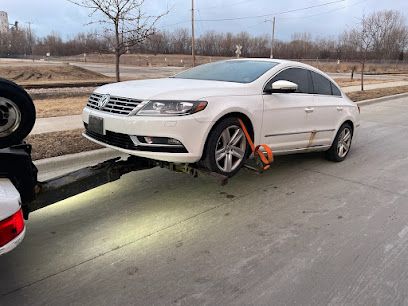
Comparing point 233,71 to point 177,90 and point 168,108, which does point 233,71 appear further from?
point 168,108

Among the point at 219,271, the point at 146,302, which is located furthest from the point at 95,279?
the point at 219,271

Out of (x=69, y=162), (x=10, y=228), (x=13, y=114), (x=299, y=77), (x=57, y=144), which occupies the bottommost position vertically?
(x=69, y=162)

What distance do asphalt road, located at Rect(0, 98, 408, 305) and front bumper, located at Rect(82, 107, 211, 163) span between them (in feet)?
2.21

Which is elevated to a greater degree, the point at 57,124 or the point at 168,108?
the point at 168,108

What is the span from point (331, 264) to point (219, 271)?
94 cm

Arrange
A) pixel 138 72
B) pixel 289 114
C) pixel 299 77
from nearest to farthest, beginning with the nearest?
pixel 289 114 < pixel 299 77 < pixel 138 72

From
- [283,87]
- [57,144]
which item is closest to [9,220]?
[283,87]

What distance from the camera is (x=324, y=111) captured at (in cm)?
560

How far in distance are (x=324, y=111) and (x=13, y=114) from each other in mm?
4178

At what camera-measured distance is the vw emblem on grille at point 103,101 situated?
419 centimetres

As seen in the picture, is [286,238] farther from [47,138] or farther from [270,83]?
[47,138]

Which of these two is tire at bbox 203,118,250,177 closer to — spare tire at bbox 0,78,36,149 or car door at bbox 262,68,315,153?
car door at bbox 262,68,315,153

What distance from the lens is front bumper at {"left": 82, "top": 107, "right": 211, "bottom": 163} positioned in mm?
3799

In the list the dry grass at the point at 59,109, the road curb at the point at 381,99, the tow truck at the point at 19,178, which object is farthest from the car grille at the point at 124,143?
the road curb at the point at 381,99
